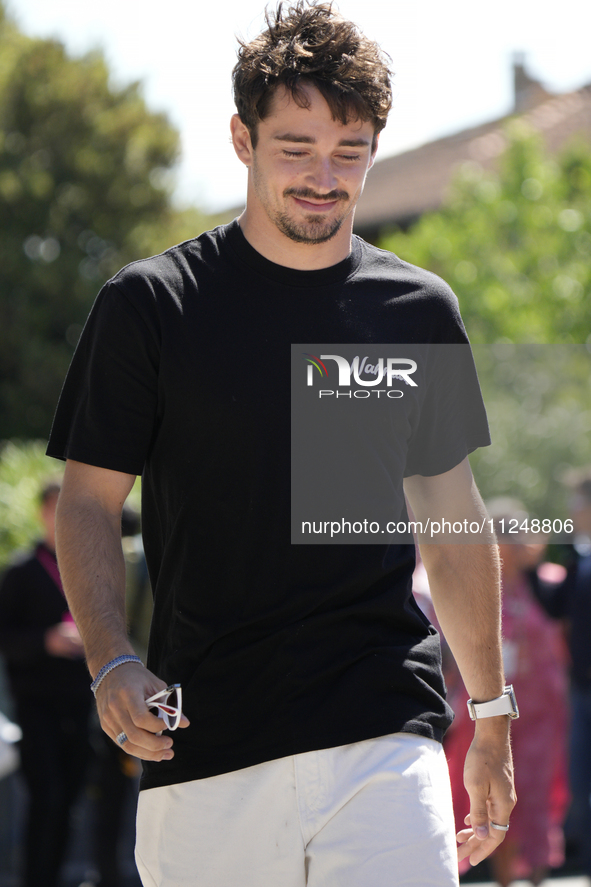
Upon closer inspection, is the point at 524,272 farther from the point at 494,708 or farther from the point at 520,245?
the point at 494,708

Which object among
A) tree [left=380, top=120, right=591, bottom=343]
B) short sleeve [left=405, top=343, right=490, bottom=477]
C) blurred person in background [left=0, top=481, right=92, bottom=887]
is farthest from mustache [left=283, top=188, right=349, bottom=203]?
tree [left=380, top=120, right=591, bottom=343]

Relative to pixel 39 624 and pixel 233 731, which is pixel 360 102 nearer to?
pixel 233 731

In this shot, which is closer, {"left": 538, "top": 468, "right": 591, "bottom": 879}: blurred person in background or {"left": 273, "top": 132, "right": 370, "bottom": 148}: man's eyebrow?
{"left": 273, "top": 132, "right": 370, "bottom": 148}: man's eyebrow

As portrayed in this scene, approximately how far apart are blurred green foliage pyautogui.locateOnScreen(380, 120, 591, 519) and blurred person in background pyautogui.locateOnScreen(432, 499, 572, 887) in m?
2.93

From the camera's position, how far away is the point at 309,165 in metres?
2.19

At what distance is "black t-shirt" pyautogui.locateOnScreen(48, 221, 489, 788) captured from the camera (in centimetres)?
202

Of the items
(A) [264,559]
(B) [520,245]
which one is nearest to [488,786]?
(A) [264,559]

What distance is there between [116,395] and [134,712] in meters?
0.60

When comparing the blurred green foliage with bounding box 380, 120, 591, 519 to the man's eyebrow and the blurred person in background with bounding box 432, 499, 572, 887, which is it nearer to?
the blurred person in background with bounding box 432, 499, 572, 887

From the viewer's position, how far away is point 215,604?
2057 mm

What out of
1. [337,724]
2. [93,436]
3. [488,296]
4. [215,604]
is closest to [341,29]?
[93,436]

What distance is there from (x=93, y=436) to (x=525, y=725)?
4554 millimetres

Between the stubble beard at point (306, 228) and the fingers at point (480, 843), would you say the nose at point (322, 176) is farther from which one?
the fingers at point (480, 843)

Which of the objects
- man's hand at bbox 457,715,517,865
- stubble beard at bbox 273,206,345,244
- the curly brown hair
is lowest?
man's hand at bbox 457,715,517,865
